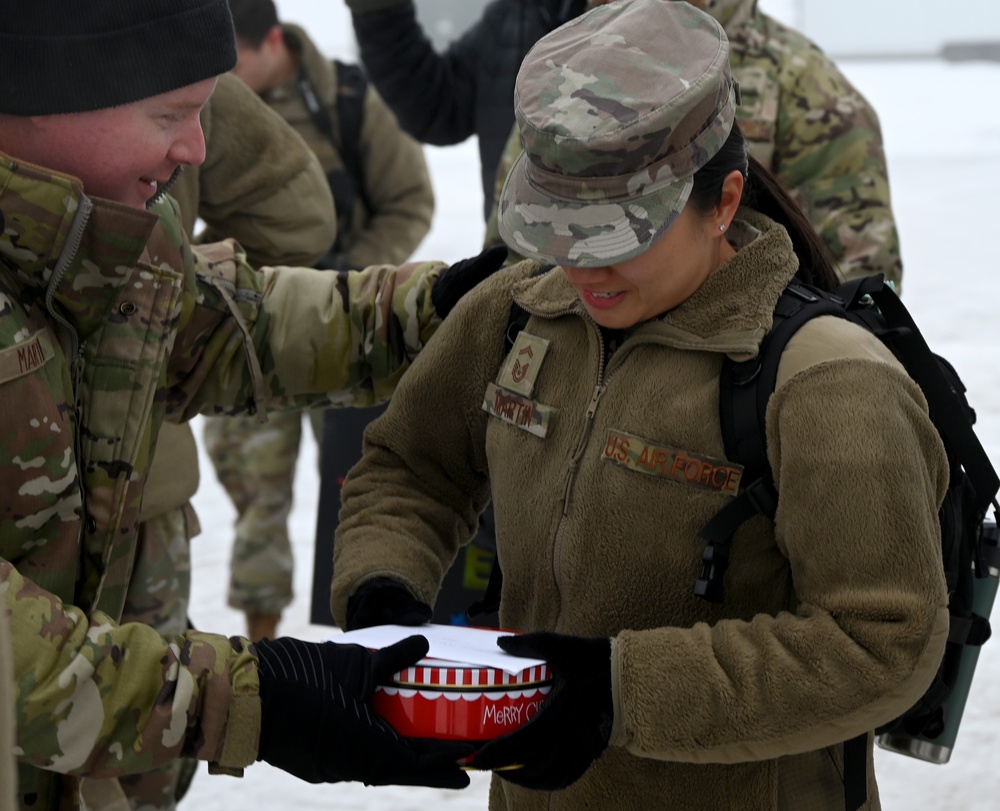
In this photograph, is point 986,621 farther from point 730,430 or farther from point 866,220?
point 866,220

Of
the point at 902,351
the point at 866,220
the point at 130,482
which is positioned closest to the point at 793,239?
the point at 902,351

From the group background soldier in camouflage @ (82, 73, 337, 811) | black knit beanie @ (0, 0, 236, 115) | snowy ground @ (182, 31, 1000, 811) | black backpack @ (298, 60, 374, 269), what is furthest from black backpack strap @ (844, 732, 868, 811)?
black backpack @ (298, 60, 374, 269)

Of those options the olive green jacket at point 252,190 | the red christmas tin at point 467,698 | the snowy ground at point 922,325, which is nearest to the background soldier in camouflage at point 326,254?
the snowy ground at point 922,325

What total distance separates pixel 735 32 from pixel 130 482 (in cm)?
183

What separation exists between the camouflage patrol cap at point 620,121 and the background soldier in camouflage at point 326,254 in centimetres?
252

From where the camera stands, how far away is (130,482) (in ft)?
6.16

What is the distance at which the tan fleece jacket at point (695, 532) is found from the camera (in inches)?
56.6

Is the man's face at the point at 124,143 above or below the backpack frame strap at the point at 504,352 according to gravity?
above

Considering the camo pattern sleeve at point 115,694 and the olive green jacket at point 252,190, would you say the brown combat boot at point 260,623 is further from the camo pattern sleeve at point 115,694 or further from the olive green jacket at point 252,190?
the camo pattern sleeve at point 115,694

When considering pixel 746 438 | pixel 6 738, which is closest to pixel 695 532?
pixel 746 438

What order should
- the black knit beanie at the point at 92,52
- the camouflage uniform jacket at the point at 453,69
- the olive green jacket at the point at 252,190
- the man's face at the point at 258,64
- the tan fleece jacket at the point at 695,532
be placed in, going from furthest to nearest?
the man's face at the point at 258,64
the camouflage uniform jacket at the point at 453,69
the olive green jacket at the point at 252,190
the black knit beanie at the point at 92,52
the tan fleece jacket at the point at 695,532

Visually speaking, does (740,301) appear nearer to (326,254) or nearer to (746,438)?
(746,438)

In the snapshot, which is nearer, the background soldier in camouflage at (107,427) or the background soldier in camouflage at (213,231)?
the background soldier in camouflage at (107,427)

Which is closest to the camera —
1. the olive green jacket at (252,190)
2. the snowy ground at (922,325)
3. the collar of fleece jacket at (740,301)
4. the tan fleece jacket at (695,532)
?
the tan fleece jacket at (695,532)
